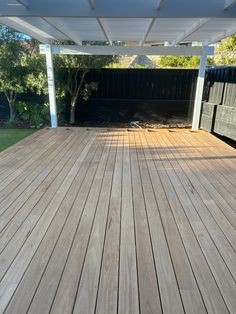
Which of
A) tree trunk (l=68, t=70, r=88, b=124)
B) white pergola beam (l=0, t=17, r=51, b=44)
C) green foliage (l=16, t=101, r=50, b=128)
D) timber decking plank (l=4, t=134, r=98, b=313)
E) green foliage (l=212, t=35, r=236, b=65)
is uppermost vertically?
green foliage (l=212, t=35, r=236, b=65)

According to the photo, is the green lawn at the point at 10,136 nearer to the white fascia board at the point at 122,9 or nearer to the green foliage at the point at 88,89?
the green foliage at the point at 88,89

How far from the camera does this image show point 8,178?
3064mm

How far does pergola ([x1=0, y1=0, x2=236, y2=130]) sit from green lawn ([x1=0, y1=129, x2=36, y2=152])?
30.0 inches

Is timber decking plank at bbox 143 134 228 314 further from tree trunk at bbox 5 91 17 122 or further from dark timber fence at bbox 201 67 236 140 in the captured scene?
tree trunk at bbox 5 91 17 122

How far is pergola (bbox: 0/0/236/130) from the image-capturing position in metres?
3.08

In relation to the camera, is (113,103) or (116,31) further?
(113,103)

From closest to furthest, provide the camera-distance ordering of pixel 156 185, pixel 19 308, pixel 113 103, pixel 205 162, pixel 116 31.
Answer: pixel 19 308
pixel 156 185
pixel 205 162
pixel 116 31
pixel 113 103

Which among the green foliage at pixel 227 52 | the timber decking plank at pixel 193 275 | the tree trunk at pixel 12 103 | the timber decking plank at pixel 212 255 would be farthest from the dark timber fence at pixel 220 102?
the tree trunk at pixel 12 103

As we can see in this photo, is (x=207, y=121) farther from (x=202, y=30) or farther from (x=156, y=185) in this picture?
(x=156, y=185)

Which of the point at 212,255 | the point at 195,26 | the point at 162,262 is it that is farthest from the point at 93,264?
the point at 195,26

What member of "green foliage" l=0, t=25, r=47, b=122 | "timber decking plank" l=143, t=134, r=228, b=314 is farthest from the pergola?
"timber decking plank" l=143, t=134, r=228, b=314

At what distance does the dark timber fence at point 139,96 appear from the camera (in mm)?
6914

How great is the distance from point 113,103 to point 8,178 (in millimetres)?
4601

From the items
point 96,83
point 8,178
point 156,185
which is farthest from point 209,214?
point 96,83
